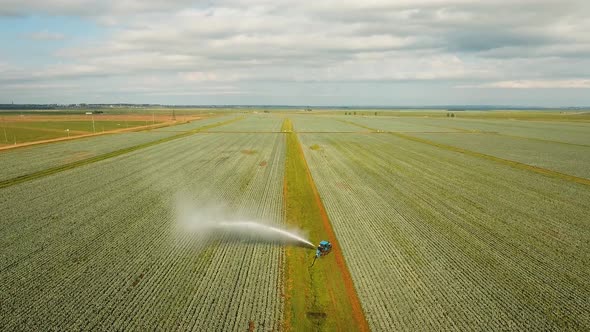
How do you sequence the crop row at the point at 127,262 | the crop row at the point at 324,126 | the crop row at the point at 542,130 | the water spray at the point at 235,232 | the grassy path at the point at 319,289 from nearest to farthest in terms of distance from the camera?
the grassy path at the point at 319,289 → the crop row at the point at 127,262 → the water spray at the point at 235,232 → the crop row at the point at 542,130 → the crop row at the point at 324,126

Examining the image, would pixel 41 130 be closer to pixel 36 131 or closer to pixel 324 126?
pixel 36 131

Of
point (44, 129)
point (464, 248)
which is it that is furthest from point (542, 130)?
point (44, 129)

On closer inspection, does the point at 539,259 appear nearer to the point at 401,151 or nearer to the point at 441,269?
the point at 441,269

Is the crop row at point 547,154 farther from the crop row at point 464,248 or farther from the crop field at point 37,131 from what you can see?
the crop field at point 37,131


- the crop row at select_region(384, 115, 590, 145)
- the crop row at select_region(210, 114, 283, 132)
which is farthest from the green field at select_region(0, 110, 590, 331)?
the crop row at select_region(210, 114, 283, 132)

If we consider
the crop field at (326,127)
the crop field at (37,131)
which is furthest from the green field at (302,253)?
the crop field at (326,127)

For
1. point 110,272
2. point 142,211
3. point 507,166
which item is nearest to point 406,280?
point 110,272
